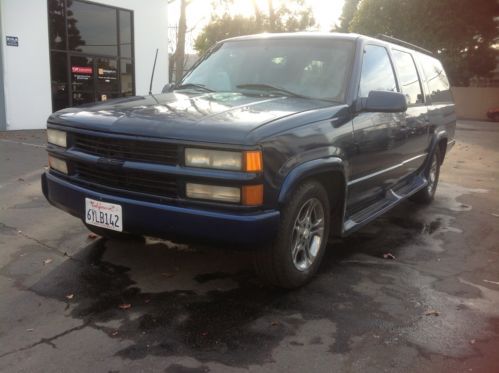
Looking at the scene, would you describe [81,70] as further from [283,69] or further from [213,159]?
[213,159]

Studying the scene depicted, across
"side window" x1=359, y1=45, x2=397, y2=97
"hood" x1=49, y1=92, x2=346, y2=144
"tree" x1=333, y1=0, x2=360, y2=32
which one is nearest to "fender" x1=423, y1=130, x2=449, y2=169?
"side window" x1=359, y1=45, x2=397, y2=97

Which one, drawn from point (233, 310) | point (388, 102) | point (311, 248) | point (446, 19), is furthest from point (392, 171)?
point (446, 19)

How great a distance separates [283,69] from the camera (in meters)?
4.50

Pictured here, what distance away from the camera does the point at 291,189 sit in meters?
3.35

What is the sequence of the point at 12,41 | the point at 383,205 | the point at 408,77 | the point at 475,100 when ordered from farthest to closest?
the point at 475,100 → the point at 12,41 → the point at 408,77 → the point at 383,205

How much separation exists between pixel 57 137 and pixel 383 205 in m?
2.90

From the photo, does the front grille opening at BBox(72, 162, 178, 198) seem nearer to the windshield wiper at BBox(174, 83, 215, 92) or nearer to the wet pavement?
the wet pavement

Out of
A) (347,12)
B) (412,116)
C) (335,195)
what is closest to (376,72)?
(412,116)

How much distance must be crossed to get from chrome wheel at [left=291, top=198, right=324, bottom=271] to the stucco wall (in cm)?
3399

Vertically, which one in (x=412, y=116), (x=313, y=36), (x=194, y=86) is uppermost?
(x=313, y=36)

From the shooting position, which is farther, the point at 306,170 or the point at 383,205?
the point at 383,205

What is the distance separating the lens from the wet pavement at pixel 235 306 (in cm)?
287

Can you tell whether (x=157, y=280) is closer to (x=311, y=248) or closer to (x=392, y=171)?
(x=311, y=248)

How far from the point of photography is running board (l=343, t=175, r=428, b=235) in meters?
4.28
